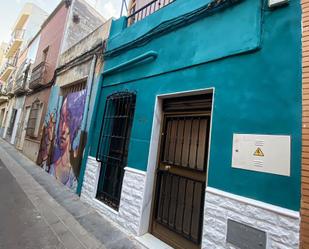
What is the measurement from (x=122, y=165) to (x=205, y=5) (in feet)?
10.7

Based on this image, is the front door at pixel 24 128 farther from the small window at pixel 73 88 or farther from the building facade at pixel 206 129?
the building facade at pixel 206 129

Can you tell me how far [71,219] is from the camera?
392 cm

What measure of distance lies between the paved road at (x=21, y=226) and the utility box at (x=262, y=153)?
110 inches

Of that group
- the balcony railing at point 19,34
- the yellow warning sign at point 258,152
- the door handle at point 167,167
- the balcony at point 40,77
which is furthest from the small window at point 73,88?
the balcony railing at point 19,34

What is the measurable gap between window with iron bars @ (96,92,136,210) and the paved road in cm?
128

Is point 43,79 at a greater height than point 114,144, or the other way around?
point 43,79

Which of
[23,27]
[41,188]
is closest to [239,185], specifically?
[41,188]

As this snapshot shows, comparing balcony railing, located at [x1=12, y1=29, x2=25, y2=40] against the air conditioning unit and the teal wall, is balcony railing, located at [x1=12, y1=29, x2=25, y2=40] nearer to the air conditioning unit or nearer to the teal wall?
the teal wall

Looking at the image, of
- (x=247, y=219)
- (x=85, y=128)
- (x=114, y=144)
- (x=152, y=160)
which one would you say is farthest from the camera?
(x=85, y=128)

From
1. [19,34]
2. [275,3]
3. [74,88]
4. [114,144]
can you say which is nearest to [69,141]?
[74,88]

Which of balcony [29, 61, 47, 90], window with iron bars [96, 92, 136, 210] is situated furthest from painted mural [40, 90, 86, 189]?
balcony [29, 61, 47, 90]

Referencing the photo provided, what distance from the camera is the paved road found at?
116 inches

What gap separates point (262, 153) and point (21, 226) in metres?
3.84

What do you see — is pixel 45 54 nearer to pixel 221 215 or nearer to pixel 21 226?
pixel 21 226
